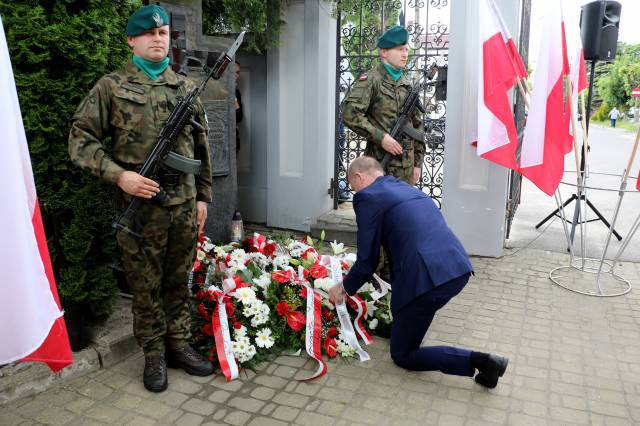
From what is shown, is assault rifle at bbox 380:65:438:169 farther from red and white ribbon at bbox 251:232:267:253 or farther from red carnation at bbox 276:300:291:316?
red carnation at bbox 276:300:291:316

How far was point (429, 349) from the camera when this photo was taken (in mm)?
3453

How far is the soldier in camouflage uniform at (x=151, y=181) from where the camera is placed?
310 centimetres

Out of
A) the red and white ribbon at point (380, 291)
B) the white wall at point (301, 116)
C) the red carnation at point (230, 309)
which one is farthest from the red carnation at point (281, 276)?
the white wall at point (301, 116)

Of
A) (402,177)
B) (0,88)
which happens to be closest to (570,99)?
(402,177)

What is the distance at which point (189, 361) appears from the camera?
3.54 meters

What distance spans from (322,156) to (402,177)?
2007mm

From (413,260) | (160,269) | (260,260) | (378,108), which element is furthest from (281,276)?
(378,108)

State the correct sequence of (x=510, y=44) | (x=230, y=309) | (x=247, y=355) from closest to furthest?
(x=247, y=355), (x=230, y=309), (x=510, y=44)

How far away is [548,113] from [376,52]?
243 centimetres

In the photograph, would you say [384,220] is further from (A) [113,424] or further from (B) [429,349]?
(A) [113,424]

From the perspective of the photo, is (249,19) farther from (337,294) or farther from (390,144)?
(337,294)

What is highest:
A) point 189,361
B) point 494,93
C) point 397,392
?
point 494,93

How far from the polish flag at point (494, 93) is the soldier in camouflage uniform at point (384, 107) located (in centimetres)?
83

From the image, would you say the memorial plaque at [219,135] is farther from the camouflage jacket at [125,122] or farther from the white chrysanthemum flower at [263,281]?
the camouflage jacket at [125,122]
